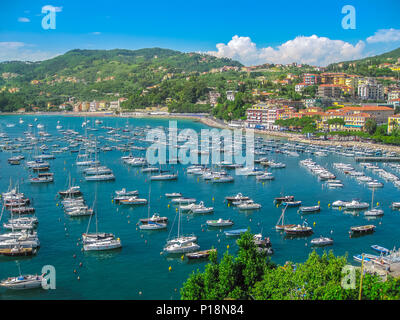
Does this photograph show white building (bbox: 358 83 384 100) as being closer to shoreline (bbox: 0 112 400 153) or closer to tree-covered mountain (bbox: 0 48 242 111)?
shoreline (bbox: 0 112 400 153)

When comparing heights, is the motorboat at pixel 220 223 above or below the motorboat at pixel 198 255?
above

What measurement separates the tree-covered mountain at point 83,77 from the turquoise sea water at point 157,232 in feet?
258

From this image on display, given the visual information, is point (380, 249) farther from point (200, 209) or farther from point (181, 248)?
point (200, 209)

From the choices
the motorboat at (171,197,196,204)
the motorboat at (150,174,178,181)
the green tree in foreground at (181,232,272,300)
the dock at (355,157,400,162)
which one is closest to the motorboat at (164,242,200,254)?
the green tree in foreground at (181,232,272,300)

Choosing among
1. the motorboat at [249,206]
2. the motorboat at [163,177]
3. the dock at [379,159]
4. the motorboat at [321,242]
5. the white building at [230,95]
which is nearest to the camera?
the motorboat at [321,242]

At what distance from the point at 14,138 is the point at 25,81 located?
10106 centimetres

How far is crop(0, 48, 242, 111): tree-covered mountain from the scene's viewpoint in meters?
112

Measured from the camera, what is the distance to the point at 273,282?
9.55 metres

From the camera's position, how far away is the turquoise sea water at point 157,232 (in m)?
13.5

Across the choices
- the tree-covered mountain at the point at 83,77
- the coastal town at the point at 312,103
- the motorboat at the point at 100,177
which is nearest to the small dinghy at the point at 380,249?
the motorboat at the point at 100,177

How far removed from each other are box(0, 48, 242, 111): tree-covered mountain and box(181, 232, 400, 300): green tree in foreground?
94.8m

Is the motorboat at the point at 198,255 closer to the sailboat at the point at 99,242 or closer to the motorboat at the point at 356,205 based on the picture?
the sailboat at the point at 99,242

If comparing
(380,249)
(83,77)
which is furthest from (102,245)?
(83,77)
